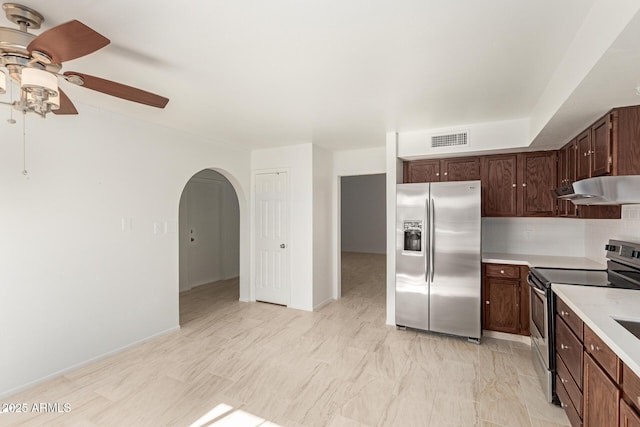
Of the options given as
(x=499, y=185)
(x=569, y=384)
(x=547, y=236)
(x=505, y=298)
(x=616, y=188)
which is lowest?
(x=569, y=384)

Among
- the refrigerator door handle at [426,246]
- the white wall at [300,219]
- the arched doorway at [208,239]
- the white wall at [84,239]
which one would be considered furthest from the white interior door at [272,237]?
the refrigerator door handle at [426,246]

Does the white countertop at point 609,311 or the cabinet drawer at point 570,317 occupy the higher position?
the white countertop at point 609,311

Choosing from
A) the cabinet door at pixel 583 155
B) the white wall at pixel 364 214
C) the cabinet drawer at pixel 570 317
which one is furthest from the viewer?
the white wall at pixel 364 214

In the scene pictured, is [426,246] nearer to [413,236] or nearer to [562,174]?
[413,236]

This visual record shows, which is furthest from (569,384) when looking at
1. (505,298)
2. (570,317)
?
(505,298)

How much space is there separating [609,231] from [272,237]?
13.3 ft

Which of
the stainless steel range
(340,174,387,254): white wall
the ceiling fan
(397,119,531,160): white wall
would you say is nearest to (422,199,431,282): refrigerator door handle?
(397,119,531,160): white wall

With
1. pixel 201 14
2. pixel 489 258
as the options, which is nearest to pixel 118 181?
pixel 201 14

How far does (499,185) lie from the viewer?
A: 11.9 feet

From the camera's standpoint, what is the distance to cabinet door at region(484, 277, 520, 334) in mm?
3289

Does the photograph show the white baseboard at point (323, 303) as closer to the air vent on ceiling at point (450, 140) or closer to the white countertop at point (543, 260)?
the white countertop at point (543, 260)

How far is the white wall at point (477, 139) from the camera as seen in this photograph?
10.7 ft

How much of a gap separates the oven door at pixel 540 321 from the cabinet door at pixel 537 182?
1.15m

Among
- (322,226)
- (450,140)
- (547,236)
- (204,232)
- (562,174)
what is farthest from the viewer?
(204,232)
